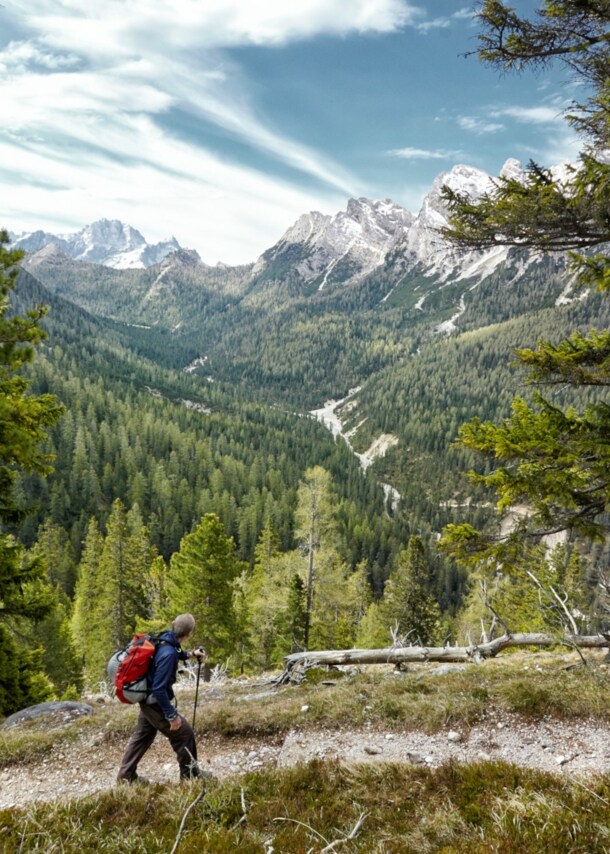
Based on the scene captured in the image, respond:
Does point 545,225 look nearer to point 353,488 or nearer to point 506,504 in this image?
point 506,504

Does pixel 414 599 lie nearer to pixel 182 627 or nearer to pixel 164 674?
pixel 182 627

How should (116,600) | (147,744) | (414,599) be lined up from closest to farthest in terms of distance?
(147,744), (414,599), (116,600)

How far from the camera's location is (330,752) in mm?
7766

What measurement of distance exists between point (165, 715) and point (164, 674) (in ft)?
1.87

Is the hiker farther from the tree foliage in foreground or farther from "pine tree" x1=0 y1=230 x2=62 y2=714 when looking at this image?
the tree foliage in foreground

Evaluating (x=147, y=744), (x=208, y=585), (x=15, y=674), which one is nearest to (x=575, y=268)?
(x=147, y=744)

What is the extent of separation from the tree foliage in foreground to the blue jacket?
5068mm

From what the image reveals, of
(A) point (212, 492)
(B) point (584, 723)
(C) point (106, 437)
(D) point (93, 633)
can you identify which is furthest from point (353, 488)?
(B) point (584, 723)

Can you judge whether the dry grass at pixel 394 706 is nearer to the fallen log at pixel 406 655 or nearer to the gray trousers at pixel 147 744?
the fallen log at pixel 406 655

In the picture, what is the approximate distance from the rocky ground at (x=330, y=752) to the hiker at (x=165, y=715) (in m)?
0.74

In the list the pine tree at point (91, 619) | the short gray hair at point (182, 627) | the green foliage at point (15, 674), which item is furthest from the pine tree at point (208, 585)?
the short gray hair at point (182, 627)

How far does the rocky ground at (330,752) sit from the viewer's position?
7.05 m

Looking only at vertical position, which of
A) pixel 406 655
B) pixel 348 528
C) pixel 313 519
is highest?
pixel 313 519

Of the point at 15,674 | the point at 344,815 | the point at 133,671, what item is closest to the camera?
the point at 344,815
